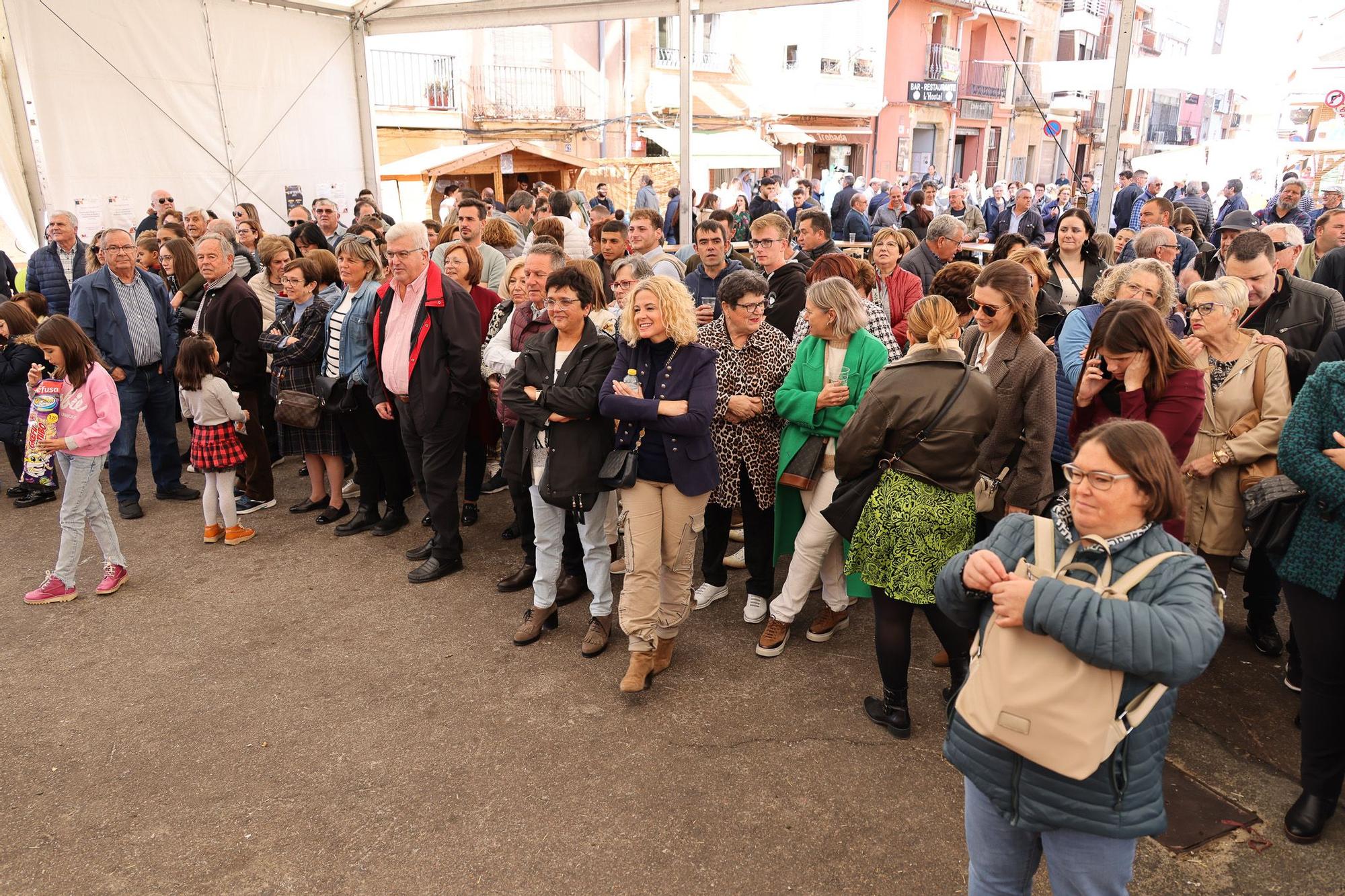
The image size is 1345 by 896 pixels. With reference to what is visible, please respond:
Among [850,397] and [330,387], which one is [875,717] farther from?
[330,387]

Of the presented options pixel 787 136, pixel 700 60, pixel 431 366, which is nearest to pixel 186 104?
pixel 431 366

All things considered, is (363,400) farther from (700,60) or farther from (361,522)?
(700,60)

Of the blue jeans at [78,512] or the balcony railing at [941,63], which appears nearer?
the blue jeans at [78,512]

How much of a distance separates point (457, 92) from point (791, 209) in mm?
9691

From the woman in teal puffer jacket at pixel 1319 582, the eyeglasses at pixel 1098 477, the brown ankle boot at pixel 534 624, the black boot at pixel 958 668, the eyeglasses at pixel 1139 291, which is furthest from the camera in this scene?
the brown ankle boot at pixel 534 624

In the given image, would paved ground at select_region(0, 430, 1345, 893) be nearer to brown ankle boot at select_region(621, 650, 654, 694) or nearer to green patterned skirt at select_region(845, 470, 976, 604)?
brown ankle boot at select_region(621, 650, 654, 694)

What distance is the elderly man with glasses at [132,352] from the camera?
20.4 ft

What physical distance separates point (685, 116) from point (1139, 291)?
555 cm

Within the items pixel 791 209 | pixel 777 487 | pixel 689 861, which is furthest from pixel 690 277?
pixel 791 209

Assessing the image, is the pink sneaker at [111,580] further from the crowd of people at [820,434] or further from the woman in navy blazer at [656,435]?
the woman in navy blazer at [656,435]

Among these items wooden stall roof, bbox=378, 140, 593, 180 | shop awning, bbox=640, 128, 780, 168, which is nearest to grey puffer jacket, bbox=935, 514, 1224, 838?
wooden stall roof, bbox=378, 140, 593, 180

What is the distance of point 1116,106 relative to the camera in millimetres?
6688

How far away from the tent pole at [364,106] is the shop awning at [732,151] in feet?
32.9

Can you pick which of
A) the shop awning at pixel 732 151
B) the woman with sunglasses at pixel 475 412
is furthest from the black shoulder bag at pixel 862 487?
the shop awning at pixel 732 151
